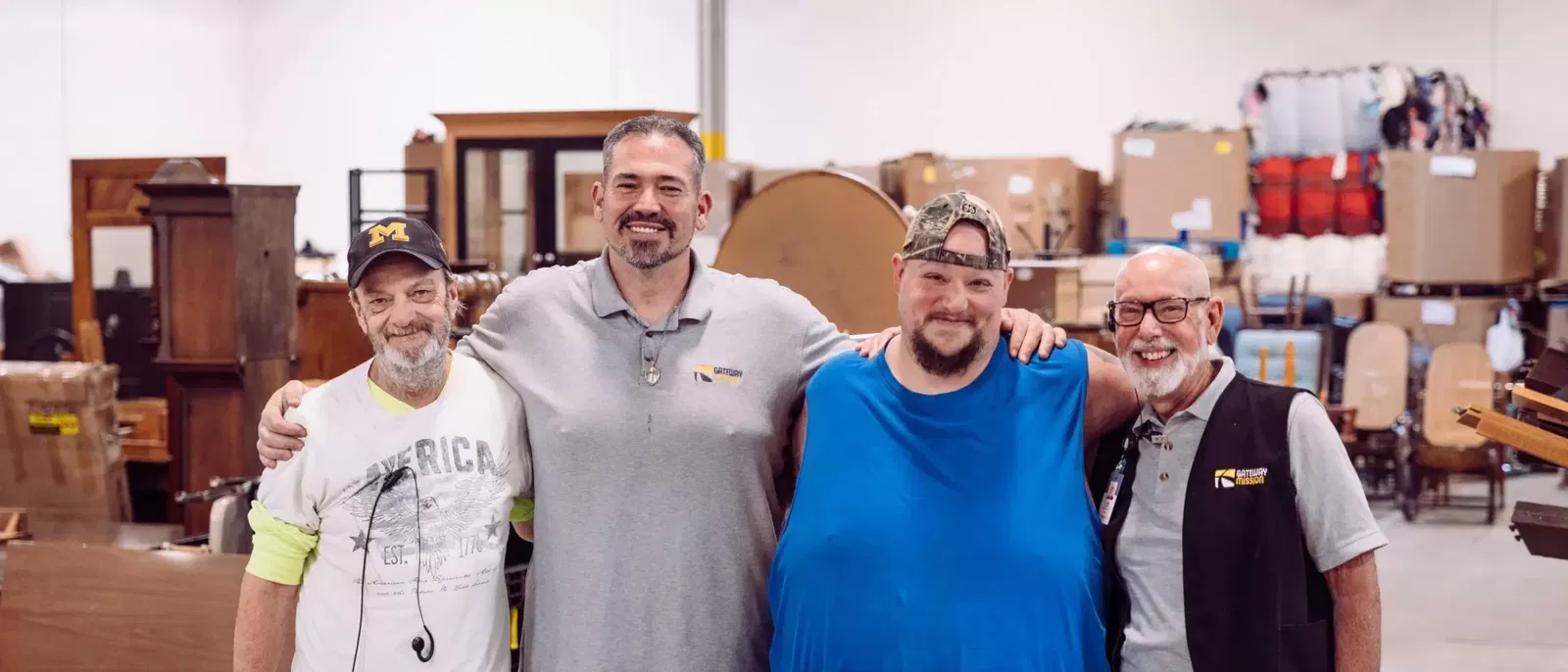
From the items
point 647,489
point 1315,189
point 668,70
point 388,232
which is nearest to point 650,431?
point 647,489

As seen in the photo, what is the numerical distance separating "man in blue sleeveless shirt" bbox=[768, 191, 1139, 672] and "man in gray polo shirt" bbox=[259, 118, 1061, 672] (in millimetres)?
104

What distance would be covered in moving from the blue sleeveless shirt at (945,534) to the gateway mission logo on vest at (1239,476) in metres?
0.23

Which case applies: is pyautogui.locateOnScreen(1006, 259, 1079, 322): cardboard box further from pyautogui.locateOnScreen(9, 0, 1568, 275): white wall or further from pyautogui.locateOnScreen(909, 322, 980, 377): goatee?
pyautogui.locateOnScreen(9, 0, 1568, 275): white wall

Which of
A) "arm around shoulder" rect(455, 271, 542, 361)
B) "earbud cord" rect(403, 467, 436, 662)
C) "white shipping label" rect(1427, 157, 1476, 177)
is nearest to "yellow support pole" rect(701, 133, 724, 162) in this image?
"white shipping label" rect(1427, 157, 1476, 177)

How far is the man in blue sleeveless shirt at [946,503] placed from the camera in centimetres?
227

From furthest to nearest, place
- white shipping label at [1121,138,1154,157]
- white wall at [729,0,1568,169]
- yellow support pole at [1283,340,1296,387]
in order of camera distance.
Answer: white wall at [729,0,1568,169], white shipping label at [1121,138,1154,157], yellow support pole at [1283,340,1296,387]

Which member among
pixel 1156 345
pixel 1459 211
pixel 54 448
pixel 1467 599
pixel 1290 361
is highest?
pixel 1459 211

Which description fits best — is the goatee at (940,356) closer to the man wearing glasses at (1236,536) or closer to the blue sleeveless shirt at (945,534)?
the blue sleeveless shirt at (945,534)

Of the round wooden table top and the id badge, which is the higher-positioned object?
the round wooden table top

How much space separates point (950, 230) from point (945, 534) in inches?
20.4

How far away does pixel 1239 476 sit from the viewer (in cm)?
228

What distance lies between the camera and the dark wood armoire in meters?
5.47

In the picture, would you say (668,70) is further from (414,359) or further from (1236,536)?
(1236,536)

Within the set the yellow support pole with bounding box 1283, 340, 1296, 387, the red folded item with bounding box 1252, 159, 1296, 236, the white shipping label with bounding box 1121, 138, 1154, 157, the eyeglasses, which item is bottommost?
the yellow support pole with bounding box 1283, 340, 1296, 387
